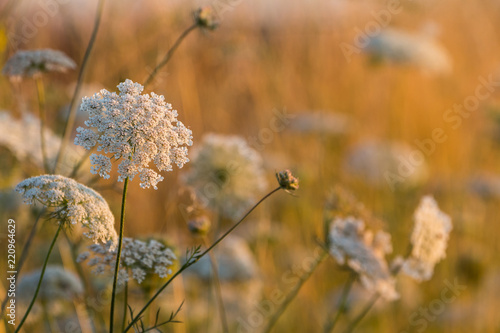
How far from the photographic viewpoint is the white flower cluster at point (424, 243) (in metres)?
1.48

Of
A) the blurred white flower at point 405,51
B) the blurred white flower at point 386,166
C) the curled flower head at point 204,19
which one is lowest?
the curled flower head at point 204,19

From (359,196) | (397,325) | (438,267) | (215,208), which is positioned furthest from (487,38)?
(215,208)

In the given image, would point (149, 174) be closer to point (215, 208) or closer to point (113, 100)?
point (113, 100)

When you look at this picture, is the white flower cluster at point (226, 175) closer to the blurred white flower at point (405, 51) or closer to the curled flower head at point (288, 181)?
the curled flower head at point (288, 181)

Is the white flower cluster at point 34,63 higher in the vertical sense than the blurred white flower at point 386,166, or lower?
lower

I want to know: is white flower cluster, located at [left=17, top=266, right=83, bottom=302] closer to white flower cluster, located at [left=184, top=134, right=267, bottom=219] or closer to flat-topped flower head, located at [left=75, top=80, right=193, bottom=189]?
white flower cluster, located at [left=184, top=134, right=267, bottom=219]

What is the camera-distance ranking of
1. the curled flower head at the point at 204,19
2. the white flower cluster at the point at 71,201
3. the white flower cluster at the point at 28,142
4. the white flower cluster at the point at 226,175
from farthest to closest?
the white flower cluster at the point at 226,175, the white flower cluster at the point at 28,142, the curled flower head at the point at 204,19, the white flower cluster at the point at 71,201

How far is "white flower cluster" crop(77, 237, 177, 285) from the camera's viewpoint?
41.8 inches

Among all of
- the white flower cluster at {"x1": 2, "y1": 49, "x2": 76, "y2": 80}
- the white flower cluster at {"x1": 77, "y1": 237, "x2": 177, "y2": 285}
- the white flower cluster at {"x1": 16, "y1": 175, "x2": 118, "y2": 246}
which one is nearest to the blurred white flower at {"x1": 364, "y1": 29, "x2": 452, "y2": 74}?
the white flower cluster at {"x1": 2, "y1": 49, "x2": 76, "y2": 80}

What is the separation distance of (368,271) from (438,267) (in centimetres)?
279


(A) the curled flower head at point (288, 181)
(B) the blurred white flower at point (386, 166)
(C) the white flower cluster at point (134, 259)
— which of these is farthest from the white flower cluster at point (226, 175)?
(B) the blurred white flower at point (386, 166)

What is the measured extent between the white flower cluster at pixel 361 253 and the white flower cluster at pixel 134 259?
1.70ft

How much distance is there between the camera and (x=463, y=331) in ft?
10.5

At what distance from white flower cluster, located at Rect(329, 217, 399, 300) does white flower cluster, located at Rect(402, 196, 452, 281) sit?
0.24 feet
